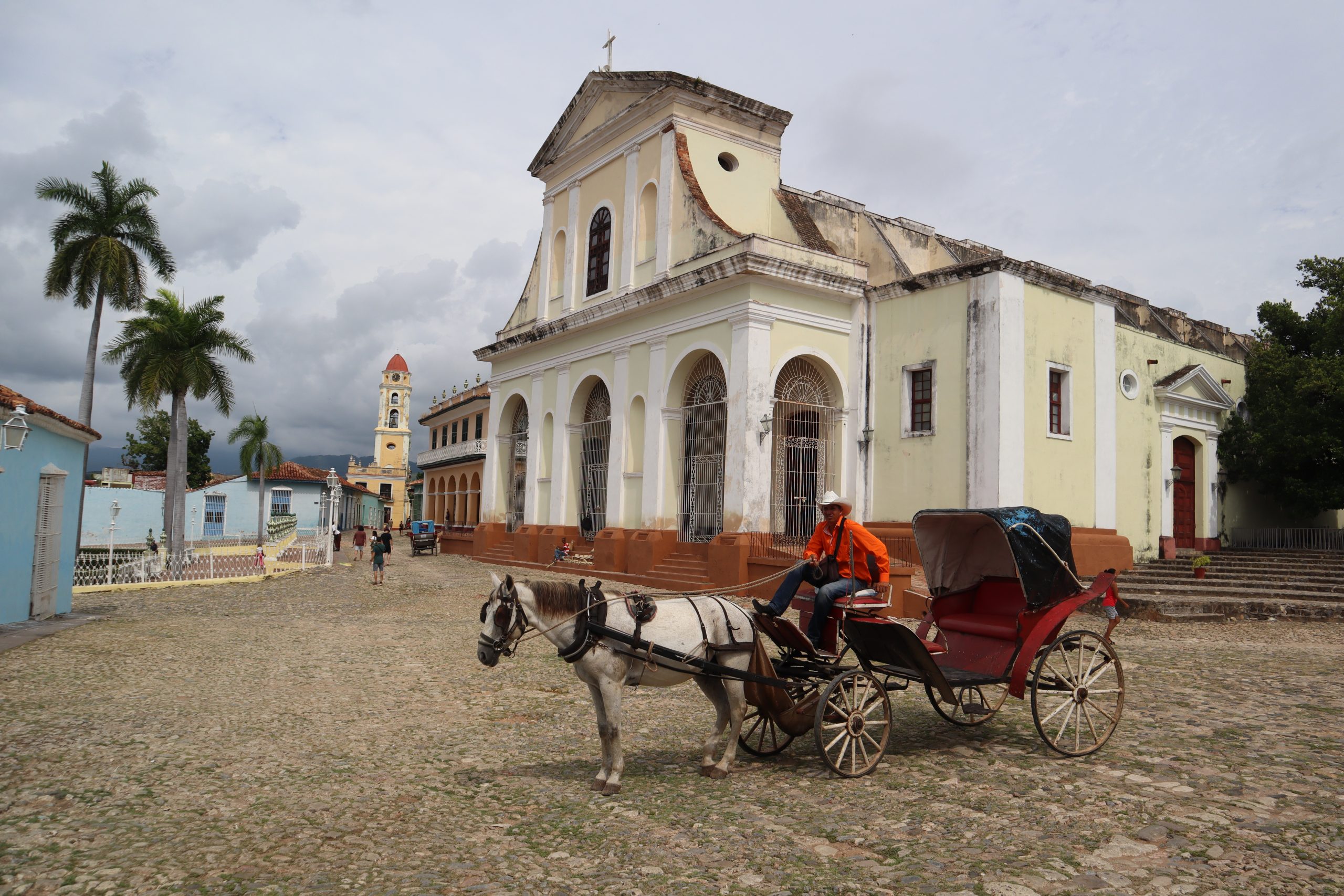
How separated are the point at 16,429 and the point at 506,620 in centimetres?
872

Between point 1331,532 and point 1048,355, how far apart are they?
9541 mm

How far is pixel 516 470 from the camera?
85.0ft

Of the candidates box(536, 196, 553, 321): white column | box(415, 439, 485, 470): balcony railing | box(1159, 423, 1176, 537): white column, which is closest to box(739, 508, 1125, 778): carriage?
box(1159, 423, 1176, 537): white column

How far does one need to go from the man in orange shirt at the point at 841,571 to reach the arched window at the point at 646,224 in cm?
1469

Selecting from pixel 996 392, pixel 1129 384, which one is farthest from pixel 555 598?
pixel 1129 384

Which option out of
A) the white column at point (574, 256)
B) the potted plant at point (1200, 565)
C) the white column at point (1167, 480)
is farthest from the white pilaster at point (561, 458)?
the potted plant at point (1200, 565)

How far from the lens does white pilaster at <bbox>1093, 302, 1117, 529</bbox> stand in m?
16.2

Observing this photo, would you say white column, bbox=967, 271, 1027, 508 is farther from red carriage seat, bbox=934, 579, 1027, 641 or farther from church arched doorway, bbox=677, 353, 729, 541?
red carriage seat, bbox=934, 579, 1027, 641

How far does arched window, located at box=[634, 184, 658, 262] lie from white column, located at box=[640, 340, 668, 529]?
2463 mm

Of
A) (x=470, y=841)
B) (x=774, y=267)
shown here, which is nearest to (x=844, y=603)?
(x=470, y=841)

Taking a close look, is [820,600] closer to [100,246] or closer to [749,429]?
[749,429]

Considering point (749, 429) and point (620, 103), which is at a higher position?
point (620, 103)

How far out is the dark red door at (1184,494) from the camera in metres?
18.7

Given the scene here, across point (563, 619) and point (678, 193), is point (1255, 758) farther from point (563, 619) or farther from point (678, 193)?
point (678, 193)
